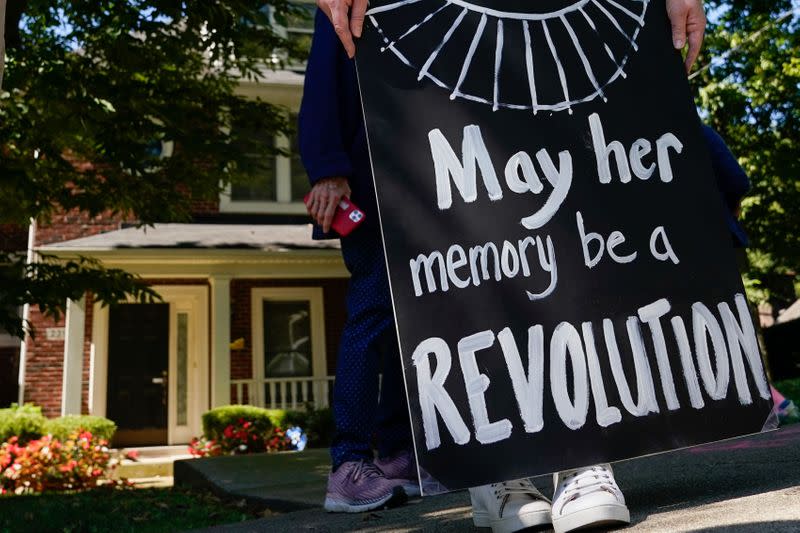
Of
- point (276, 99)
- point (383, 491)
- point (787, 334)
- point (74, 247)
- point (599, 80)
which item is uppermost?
point (276, 99)

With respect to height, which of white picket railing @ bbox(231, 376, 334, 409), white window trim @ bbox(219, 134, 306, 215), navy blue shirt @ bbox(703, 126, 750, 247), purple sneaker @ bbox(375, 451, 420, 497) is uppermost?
white window trim @ bbox(219, 134, 306, 215)

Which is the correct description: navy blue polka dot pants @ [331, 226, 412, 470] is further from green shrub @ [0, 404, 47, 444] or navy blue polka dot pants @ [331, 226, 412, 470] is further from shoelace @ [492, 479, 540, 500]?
green shrub @ [0, 404, 47, 444]

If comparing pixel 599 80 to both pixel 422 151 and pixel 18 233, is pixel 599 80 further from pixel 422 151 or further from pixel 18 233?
pixel 18 233

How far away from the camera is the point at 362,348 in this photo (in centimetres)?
237

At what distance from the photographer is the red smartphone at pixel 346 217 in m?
2.21

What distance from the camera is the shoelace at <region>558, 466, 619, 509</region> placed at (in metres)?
1.58

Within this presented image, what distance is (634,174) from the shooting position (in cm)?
184

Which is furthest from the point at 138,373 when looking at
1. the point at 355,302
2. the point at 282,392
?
the point at 355,302

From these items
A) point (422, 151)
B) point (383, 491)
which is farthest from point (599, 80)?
point (383, 491)

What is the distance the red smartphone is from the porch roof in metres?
8.64

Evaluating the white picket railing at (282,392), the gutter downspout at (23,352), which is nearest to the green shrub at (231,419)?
the white picket railing at (282,392)

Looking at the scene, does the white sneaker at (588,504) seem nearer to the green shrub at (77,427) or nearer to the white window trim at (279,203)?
the green shrub at (77,427)

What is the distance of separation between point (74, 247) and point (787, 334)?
13752mm

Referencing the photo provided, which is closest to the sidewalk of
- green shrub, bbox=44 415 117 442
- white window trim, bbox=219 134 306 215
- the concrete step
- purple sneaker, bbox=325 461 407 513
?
purple sneaker, bbox=325 461 407 513
